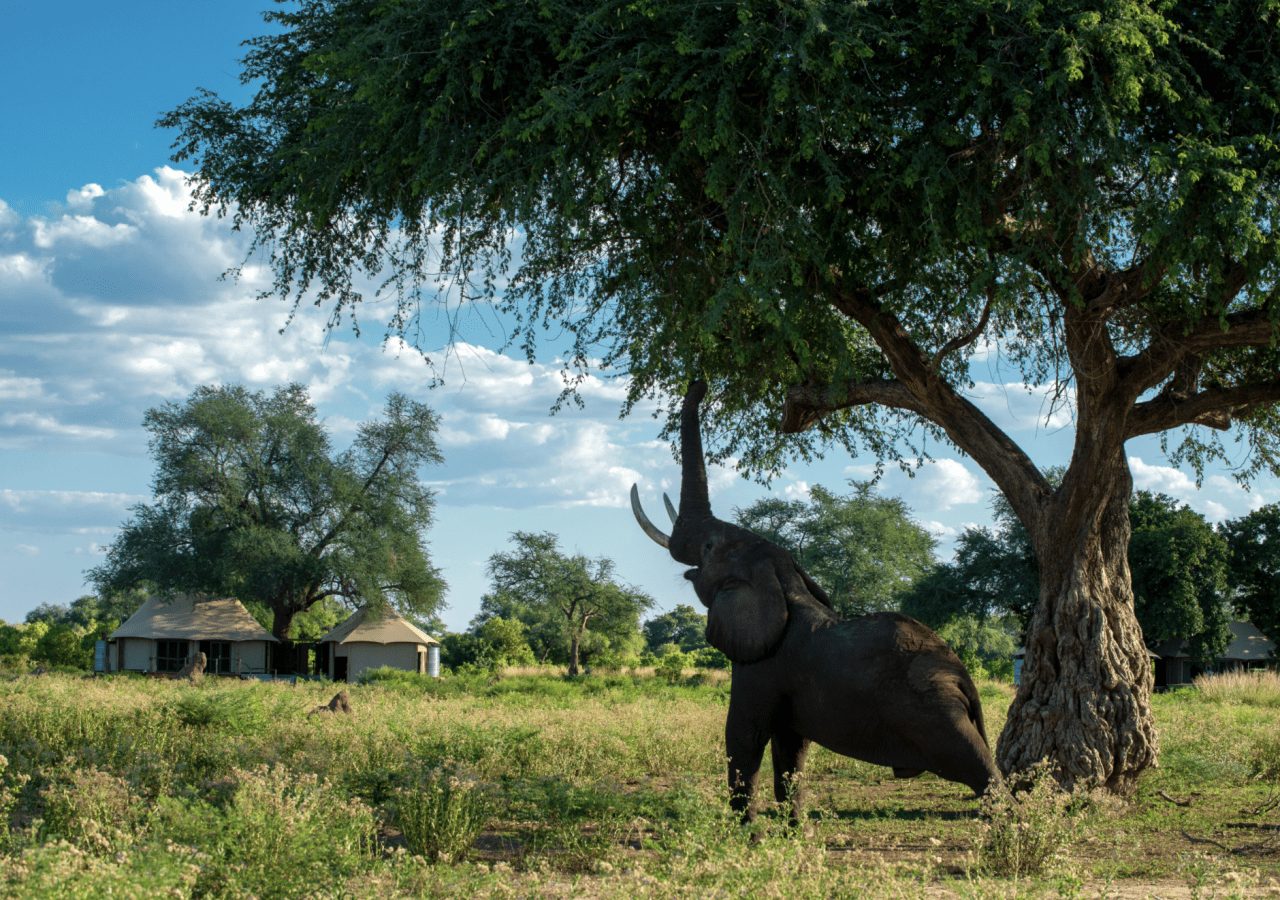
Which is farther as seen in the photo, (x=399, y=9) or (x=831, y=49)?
(x=399, y=9)

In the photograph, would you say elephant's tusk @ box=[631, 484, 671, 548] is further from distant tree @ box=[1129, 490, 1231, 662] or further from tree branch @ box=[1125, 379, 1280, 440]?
distant tree @ box=[1129, 490, 1231, 662]

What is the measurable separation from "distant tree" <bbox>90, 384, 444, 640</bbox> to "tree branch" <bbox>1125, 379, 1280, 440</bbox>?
3983cm

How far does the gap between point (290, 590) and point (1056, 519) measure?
144ft

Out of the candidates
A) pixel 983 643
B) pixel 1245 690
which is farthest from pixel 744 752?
pixel 983 643

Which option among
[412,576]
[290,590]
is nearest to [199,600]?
[290,590]

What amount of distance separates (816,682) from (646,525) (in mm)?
3049

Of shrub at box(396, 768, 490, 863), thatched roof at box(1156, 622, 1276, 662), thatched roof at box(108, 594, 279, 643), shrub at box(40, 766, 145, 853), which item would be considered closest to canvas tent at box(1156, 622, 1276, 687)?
thatched roof at box(1156, 622, 1276, 662)

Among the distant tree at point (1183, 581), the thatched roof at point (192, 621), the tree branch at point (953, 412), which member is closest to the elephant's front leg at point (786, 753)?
the tree branch at point (953, 412)

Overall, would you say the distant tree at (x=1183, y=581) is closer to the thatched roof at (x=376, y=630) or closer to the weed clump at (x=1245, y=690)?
the weed clump at (x=1245, y=690)

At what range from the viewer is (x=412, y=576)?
5253cm

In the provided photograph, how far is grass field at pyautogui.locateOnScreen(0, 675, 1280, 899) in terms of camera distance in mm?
6379

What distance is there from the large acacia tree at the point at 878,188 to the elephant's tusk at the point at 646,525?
65.9 inches

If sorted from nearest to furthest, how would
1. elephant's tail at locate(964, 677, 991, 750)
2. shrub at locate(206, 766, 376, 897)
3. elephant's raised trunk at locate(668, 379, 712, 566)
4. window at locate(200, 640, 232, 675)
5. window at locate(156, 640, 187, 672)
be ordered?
1. shrub at locate(206, 766, 376, 897)
2. elephant's tail at locate(964, 677, 991, 750)
3. elephant's raised trunk at locate(668, 379, 712, 566)
4. window at locate(200, 640, 232, 675)
5. window at locate(156, 640, 187, 672)

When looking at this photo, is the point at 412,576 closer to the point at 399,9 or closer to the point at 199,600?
the point at 199,600
